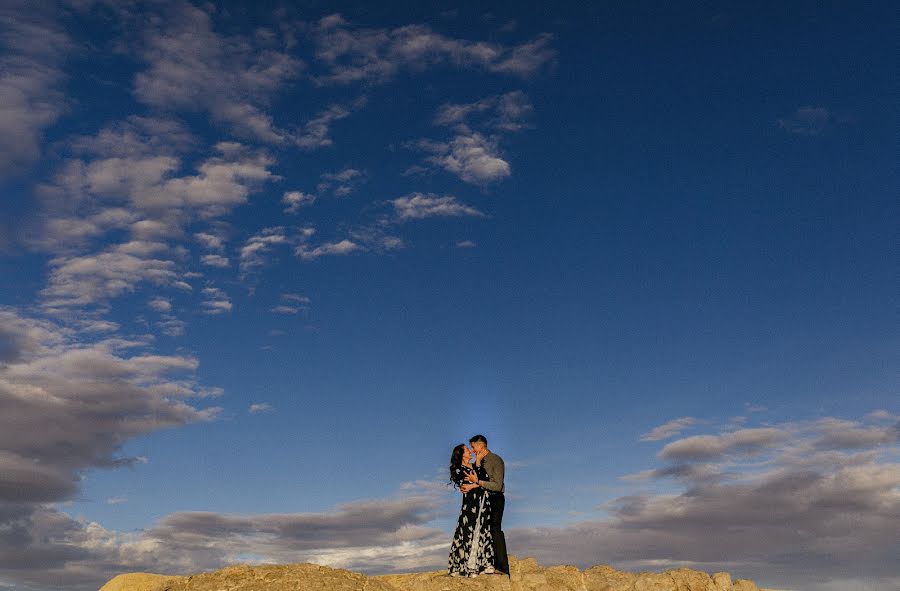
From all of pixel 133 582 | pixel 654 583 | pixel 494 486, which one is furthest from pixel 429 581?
pixel 133 582

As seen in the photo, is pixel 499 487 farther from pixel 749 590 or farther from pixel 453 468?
pixel 749 590

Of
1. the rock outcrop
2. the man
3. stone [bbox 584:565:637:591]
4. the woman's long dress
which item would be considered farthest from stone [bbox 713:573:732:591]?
the woman's long dress

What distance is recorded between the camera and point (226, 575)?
1538 cm

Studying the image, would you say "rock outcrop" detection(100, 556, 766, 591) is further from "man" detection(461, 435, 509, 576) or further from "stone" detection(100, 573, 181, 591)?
"man" detection(461, 435, 509, 576)

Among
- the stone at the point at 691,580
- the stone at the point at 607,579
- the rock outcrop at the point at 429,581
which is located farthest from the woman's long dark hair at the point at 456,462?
the stone at the point at 691,580

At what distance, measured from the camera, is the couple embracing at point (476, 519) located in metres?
17.1

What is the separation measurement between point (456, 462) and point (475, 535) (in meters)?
1.66

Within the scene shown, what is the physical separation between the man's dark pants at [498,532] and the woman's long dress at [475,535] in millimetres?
95

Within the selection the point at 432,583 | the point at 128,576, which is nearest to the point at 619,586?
the point at 432,583

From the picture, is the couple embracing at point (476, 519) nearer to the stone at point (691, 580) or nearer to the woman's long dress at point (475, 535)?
the woman's long dress at point (475, 535)

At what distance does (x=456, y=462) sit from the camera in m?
17.1

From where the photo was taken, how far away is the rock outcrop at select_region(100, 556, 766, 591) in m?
15.0

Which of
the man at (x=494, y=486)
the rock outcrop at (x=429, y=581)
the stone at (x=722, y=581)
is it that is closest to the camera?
the rock outcrop at (x=429, y=581)

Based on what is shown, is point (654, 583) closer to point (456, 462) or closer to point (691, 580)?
point (691, 580)
